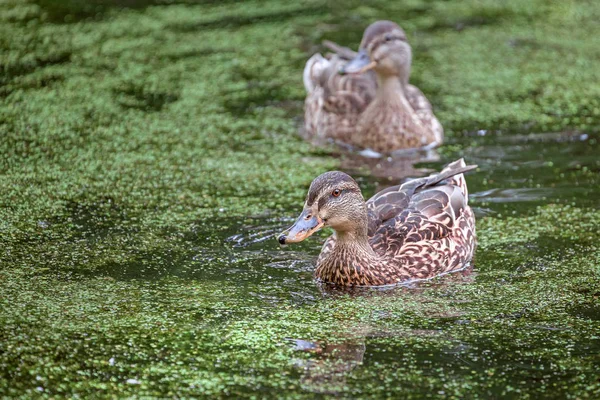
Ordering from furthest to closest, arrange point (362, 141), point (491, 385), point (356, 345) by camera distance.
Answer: point (362, 141) → point (356, 345) → point (491, 385)

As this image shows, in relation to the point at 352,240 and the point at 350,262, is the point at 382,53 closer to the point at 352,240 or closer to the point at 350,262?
the point at 352,240

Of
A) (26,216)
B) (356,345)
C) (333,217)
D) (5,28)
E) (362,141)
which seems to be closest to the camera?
(356,345)

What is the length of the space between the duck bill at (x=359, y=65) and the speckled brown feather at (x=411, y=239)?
97.3 inches

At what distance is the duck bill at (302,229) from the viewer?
6125 millimetres

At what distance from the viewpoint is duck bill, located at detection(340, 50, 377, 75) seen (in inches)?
373

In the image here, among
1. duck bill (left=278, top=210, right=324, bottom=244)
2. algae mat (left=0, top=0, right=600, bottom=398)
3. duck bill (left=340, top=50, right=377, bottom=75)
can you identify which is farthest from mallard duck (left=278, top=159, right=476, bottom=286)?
duck bill (left=340, top=50, right=377, bottom=75)

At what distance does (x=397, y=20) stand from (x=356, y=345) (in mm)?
7566

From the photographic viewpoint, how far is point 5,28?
38.2ft

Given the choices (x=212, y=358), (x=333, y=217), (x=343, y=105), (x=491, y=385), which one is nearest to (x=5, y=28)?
(x=343, y=105)

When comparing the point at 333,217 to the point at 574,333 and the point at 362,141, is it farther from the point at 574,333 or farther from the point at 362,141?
the point at 362,141

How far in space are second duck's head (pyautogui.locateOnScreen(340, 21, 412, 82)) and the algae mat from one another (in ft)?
2.50

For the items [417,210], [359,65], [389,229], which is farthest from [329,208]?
[359,65]

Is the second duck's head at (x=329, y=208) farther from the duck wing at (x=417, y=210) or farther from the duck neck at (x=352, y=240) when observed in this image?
the duck wing at (x=417, y=210)

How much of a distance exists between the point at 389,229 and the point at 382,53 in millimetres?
3206
